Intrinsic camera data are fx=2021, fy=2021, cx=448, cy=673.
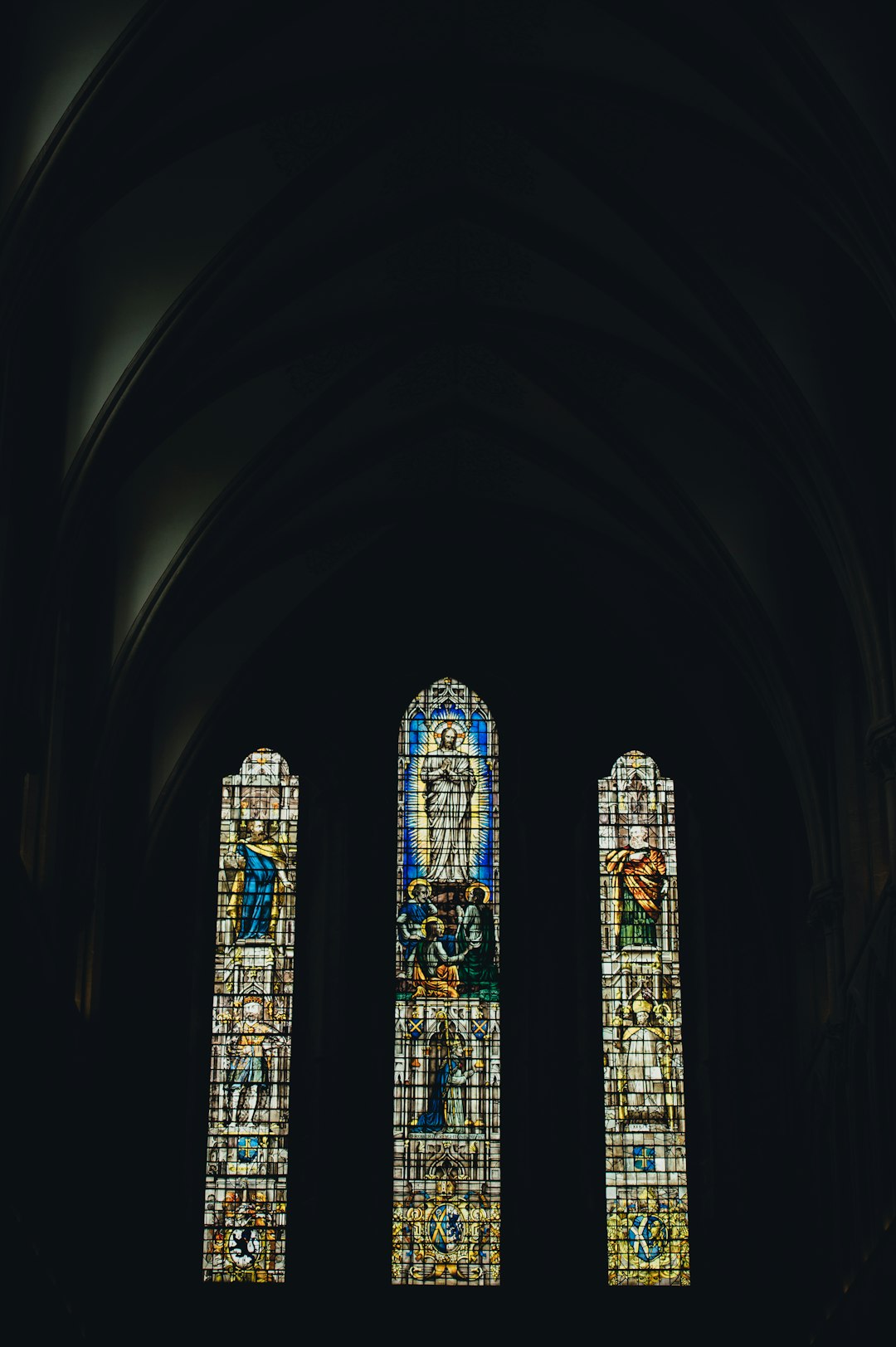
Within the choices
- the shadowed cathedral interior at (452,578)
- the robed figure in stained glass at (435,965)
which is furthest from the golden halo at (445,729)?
the robed figure in stained glass at (435,965)

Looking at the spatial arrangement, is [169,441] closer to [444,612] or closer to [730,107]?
[444,612]

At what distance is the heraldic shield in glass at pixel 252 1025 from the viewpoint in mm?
22828

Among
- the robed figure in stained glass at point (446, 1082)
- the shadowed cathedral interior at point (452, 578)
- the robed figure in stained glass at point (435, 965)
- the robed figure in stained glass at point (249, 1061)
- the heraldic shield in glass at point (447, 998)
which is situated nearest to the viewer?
the shadowed cathedral interior at point (452, 578)

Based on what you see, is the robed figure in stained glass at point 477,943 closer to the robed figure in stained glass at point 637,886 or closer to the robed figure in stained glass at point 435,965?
the robed figure in stained glass at point 435,965

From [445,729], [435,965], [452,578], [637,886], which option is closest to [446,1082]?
[435,965]

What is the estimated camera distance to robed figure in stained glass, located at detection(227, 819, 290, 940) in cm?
2427

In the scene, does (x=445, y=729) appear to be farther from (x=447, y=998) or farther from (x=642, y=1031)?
(x=642, y=1031)

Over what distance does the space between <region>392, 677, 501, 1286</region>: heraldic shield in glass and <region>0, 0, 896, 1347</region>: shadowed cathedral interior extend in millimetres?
258

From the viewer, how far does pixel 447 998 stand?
2386cm

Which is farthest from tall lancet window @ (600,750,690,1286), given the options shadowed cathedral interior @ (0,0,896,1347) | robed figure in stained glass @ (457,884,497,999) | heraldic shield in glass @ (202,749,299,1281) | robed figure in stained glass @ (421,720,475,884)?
heraldic shield in glass @ (202,749,299,1281)

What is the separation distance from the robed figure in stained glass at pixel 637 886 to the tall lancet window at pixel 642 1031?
0.03 ft

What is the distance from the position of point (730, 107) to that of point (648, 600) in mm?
9192

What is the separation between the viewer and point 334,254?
1950 centimetres

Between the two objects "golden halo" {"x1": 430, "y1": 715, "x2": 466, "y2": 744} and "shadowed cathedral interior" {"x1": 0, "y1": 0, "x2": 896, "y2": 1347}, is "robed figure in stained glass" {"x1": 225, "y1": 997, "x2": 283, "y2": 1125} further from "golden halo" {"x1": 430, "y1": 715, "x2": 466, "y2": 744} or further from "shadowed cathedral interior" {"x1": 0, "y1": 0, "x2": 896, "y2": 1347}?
"golden halo" {"x1": 430, "y1": 715, "x2": 466, "y2": 744}
